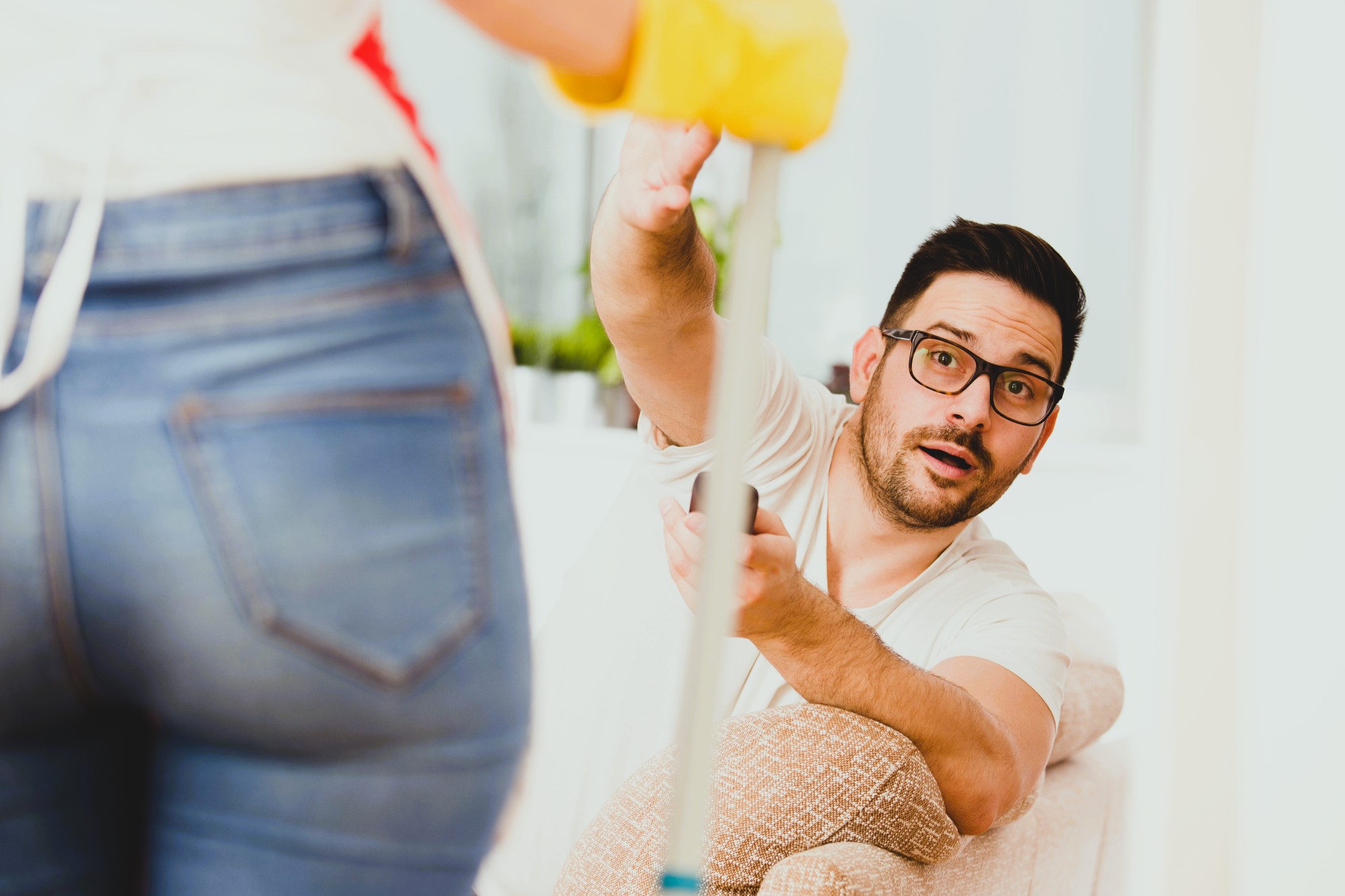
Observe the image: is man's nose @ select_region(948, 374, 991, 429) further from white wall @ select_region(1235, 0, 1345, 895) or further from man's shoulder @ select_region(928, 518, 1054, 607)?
white wall @ select_region(1235, 0, 1345, 895)

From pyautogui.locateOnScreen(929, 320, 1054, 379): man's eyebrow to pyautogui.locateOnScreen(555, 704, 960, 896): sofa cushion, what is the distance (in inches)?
18.7

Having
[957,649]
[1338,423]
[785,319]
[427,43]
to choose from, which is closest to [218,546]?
[957,649]

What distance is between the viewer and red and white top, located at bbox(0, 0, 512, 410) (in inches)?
11.7

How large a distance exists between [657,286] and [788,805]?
0.56m

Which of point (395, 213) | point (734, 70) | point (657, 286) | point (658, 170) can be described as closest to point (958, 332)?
point (657, 286)

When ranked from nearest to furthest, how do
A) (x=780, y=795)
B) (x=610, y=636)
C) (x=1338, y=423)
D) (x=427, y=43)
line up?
(x=780, y=795) < (x=1338, y=423) < (x=610, y=636) < (x=427, y=43)

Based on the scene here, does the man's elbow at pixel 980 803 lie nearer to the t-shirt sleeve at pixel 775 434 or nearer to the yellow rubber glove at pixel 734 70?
the t-shirt sleeve at pixel 775 434

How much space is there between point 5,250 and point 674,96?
21 centimetres

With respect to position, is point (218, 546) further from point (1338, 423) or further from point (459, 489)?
point (1338, 423)

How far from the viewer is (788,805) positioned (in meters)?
0.85

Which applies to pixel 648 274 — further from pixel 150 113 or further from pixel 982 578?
pixel 150 113

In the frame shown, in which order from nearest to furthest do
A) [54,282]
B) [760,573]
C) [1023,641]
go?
[54,282] → [760,573] → [1023,641]

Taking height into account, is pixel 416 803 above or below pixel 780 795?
above

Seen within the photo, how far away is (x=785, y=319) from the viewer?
2816 millimetres
